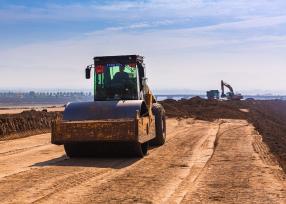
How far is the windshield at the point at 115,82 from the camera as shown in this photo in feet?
52.2

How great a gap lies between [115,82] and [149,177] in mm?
5961

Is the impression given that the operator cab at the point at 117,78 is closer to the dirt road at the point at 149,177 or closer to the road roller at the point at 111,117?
the road roller at the point at 111,117

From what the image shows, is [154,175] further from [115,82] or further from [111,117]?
[115,82]

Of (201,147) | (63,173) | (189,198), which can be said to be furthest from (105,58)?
(189,198)

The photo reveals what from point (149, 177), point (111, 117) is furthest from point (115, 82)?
point (149, 177)

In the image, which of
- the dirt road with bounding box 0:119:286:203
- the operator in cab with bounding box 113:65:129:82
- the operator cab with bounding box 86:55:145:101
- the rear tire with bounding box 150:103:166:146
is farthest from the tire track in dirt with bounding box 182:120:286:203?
the operator in cab with bounding box 113:65:129:82

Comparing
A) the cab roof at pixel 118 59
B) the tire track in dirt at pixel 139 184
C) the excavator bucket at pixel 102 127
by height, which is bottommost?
the tire track in dirt at pixel 139 184

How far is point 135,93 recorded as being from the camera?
15.8 metres

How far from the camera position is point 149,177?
10.6 m

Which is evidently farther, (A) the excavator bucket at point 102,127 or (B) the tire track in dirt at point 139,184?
Answer: (A) the excavator bucket at point 102,127

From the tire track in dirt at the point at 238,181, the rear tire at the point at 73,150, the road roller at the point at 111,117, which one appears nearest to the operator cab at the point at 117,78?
the road roller at the point at 111,117

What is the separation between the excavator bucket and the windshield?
126 cm

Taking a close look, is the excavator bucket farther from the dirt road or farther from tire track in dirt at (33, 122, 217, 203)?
tire track in dirt at (33, 122, 217, 203)

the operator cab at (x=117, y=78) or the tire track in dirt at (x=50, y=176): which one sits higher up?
the operator cab at (x=117, y=78)
